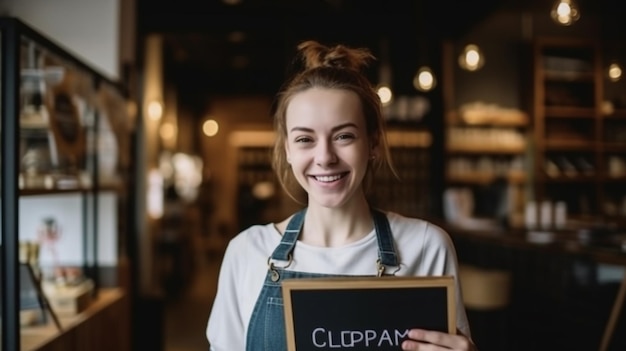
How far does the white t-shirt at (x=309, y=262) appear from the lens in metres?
1.42

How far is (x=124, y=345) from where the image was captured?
13.1 feet

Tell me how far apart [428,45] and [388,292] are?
5.92m

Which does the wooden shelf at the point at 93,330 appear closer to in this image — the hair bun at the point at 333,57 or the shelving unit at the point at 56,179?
the shelving unit at the point at 56,179

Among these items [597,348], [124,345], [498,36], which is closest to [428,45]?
[498,36]

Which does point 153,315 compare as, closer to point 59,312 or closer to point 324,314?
point 59,312

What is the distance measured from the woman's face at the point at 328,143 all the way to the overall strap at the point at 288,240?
0.12m

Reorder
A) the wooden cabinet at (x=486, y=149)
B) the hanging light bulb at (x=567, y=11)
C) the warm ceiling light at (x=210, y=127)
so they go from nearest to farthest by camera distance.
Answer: the hanging light bulb at (x=567, y=11), the wooden cabinet at (x=486, y=149), the warm ceiling light at (x=210, y=127)

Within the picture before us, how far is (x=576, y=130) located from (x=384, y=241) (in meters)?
7.07

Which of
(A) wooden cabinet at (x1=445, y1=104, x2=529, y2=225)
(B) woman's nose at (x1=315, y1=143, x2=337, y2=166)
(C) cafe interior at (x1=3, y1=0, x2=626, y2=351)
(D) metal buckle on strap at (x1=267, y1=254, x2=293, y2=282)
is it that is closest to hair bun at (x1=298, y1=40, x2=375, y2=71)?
(B) woman's nose at (x1=315, y1=143, x2=337, y2=166)

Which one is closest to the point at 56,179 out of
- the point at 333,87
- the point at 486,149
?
the point at 333,87

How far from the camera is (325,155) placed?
52.1 inches

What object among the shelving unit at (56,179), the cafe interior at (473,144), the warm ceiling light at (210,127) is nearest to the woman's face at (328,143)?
the shelving unit at (56,179)

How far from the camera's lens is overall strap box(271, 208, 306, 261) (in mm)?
1434

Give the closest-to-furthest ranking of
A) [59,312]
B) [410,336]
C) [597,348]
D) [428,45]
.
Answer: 1. [410,336]
2. [59,312]
3. [597,348]
4. [428,45]
